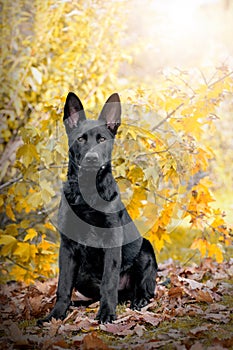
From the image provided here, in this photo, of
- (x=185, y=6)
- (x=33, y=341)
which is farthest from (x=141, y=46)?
(x=185, y=6)

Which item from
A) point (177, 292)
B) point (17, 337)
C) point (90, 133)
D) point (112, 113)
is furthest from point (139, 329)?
point (112, 113)

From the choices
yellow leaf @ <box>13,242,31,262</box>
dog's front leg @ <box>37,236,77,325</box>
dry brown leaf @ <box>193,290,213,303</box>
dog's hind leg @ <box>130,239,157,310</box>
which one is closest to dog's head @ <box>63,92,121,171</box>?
dog's front leg @ <box>37,236,77,325</box>

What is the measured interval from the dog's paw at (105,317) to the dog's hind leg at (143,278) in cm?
44

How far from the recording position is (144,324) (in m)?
2.62

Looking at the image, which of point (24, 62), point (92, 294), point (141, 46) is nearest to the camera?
point (92, 294)

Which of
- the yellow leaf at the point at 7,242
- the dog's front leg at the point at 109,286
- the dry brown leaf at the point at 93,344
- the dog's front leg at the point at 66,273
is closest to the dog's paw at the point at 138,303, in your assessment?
the dog's front leg at the point at 109,286

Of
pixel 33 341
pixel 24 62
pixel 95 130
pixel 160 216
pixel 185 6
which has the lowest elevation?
pixel 33 341

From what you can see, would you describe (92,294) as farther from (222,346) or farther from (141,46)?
(141,46)

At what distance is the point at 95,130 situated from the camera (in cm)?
282

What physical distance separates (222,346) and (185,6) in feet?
31.2

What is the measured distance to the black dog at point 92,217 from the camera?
9.11ft

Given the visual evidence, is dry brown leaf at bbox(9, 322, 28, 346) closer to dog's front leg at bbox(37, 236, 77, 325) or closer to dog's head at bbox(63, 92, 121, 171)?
dog's front leg at bbox(37, 236, 77, 325)

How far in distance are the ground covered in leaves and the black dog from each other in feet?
0.49

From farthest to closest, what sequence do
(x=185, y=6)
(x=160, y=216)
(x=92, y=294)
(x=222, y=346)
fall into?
(x=185, y=6) < (x=160, y=216) < (x=92, y=294) < (x=222, y=346)
